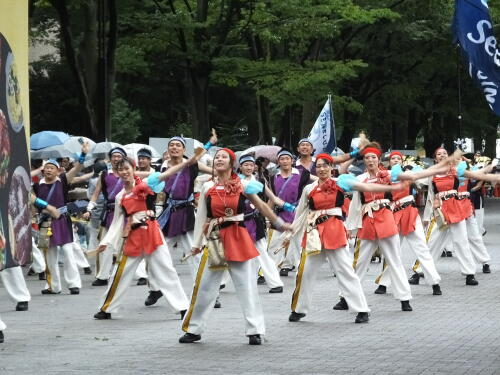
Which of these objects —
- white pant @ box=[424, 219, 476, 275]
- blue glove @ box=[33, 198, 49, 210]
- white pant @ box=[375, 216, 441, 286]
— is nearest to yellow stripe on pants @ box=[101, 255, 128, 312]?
blue glove @ box=[33, 198, 49, 210]

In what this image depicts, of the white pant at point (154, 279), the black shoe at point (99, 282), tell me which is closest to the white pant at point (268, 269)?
the black shoe at point (99, 282)

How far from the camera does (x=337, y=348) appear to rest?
436 inches

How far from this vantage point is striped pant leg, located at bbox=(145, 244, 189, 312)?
1330 centimetres

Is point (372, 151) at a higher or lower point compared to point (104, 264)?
higher

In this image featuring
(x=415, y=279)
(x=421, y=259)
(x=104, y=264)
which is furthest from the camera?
(x=104, y=264)

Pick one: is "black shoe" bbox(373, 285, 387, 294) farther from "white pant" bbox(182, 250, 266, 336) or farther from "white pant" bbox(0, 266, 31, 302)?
"white pant" bbox(182, 250, 266, 336)

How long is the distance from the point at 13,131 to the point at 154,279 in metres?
4.82

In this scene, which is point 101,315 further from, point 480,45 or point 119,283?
point 480,45

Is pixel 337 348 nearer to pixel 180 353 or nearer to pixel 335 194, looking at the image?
pixel 180 353

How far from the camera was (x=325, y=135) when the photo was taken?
78.4 feet

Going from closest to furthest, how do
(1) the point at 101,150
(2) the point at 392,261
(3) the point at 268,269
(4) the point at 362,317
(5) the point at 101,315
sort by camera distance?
(4) the point at 362,317, (5) the point at 101,315, (2) the point at 392,261, (3) the point at 268,269, (1) the point at 101,150

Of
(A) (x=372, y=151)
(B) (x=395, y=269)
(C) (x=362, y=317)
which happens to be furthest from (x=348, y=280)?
(A) (x=372, y=151)

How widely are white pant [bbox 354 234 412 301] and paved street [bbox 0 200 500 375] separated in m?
0.24

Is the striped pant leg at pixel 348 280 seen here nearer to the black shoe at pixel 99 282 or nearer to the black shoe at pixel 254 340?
the black shoe at pixel 254 340
